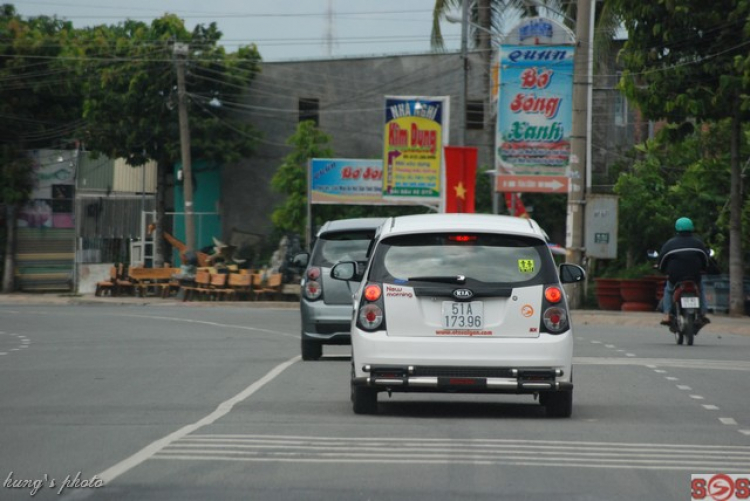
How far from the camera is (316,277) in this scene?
58.0 feet

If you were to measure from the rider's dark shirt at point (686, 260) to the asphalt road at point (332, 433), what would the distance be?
1765 mm

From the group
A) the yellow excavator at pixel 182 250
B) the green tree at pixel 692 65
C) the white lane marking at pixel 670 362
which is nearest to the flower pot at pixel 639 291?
the green tree at pixel 692 65

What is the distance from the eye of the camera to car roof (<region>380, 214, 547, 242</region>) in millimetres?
11383

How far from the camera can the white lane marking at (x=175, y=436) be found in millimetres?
8477

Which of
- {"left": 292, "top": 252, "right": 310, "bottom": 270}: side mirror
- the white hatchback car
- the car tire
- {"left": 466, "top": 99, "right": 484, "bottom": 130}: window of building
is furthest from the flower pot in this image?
the white hatchback car

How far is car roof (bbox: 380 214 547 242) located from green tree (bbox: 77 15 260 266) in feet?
130

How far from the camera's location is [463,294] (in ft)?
36.7

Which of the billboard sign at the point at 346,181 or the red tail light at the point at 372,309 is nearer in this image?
the red tail light at the point at 372,309

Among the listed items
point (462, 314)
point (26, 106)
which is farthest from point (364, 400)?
point (26, 106)

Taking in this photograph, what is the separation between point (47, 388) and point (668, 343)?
36.7 feet

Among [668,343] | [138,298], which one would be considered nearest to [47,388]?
[668,343]

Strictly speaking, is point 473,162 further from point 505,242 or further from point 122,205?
point 505,242

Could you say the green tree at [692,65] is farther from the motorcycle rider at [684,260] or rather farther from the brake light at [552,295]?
the brake light at [552,295]

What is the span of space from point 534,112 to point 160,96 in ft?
65.4
